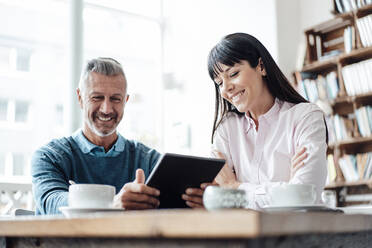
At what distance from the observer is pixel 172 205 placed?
125 centimetres

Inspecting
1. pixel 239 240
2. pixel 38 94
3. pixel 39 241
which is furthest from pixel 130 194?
pixel 38 94

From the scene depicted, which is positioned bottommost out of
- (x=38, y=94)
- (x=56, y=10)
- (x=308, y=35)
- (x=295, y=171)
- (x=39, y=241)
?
(x=39, y=241)

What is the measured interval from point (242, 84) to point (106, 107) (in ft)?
1.71

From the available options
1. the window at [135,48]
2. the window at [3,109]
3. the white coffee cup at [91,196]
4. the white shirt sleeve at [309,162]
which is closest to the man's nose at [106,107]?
the white shirt sleeve at [309,162]

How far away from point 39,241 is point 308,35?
146 inches

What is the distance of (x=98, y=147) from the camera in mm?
1856

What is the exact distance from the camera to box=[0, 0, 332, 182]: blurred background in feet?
14.6

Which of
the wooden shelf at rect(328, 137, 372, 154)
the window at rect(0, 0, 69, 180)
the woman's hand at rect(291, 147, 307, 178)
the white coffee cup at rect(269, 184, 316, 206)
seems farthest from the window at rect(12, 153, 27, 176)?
the white coffee cup at rect(269, 184, 316, 206)

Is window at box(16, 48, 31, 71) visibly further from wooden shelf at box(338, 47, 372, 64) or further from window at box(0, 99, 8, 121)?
wooden shelf at box(338, 47, 372, 64)

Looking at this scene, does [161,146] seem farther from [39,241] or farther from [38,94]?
[39,241]

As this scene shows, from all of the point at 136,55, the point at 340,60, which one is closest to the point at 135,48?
the point at 136,55

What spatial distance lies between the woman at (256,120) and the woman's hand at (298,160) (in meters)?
0.04

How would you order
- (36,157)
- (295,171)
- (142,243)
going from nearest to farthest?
(142,243) < (295,171) < (36,157)

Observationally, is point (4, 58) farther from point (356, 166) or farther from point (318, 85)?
point (356, 166)
